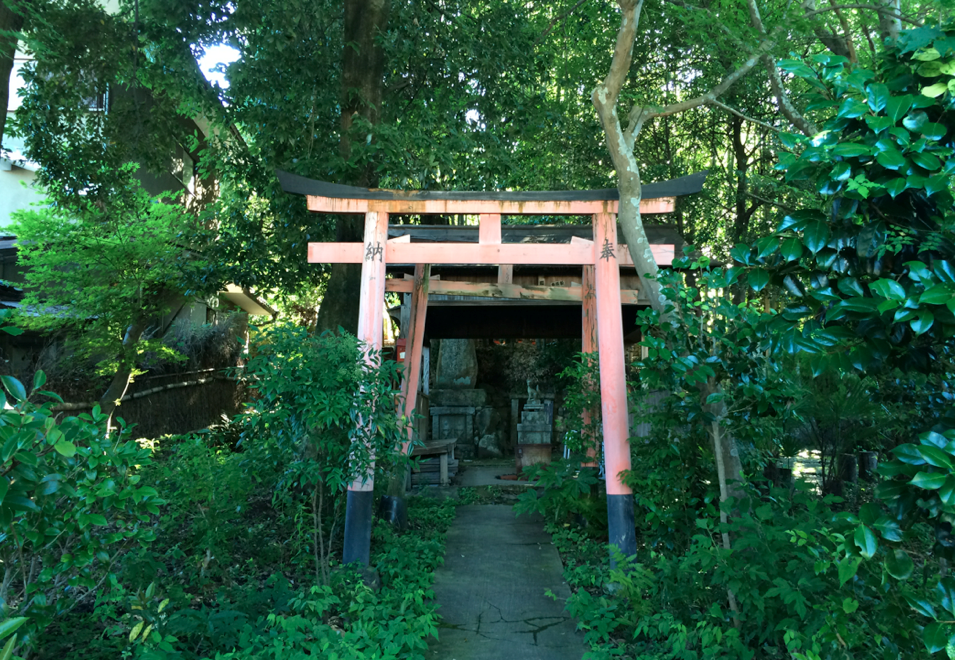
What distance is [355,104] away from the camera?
8.39 meters

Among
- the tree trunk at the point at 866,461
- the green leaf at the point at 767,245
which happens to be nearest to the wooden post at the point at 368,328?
the green leaf at the point at 767,245

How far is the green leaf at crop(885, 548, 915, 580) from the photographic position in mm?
2135

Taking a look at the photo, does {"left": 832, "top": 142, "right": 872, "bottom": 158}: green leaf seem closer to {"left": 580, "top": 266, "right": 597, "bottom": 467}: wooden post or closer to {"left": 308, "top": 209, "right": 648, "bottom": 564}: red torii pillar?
{"left": 308, "top": 209, "right": 648, "bottom": 564}: red torii pillar

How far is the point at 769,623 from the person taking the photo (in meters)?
3.61

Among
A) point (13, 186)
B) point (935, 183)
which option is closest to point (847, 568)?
point (935, 183)

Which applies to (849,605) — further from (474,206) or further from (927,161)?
(474,206)

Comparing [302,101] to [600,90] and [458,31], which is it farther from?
[600,90]

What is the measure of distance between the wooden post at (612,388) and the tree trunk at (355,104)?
3.21 meters

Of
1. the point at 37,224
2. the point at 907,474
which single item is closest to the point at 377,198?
the point at 907,474

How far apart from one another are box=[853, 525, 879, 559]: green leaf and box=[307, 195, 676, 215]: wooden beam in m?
4.53

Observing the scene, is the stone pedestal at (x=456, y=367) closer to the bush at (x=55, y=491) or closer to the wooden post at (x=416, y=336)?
the wooden post at (x=416, y=336)

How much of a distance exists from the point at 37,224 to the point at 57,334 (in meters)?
1.70

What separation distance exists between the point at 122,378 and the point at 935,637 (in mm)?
10299

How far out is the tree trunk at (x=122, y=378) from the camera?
9.71 metres
